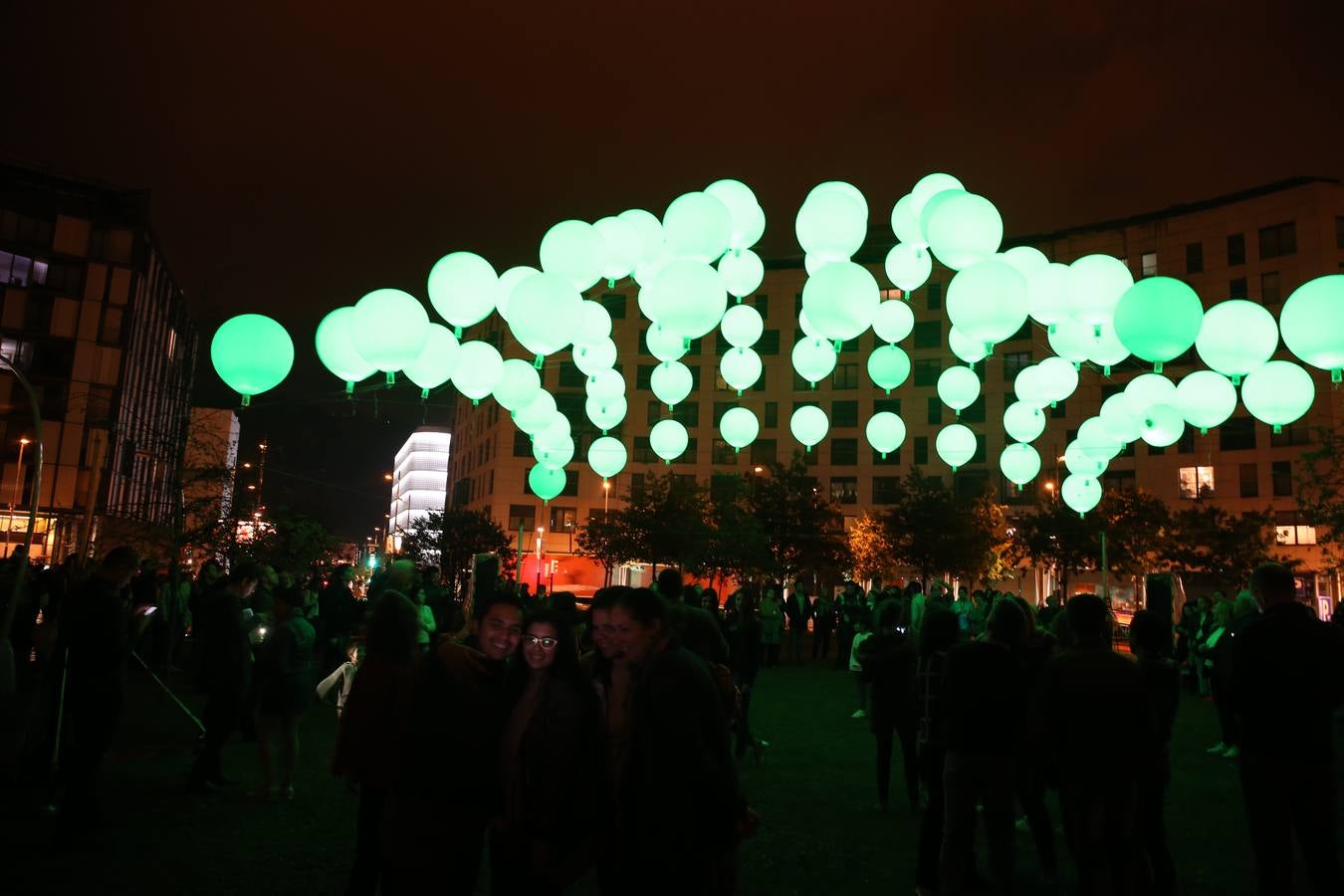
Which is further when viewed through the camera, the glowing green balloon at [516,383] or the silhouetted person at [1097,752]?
the glowing green balloon at [516,383]

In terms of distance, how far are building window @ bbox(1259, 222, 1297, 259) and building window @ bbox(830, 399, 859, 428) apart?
21.8 m

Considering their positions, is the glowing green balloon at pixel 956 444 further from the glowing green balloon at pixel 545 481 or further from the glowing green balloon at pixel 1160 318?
the glowing green balloon at pixel 545 481

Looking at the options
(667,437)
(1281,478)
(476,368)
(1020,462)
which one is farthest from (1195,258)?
(476,368)

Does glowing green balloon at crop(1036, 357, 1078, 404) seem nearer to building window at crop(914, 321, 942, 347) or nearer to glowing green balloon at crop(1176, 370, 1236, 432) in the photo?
glowing green balloon at crop(1176, 370, 1236, 432)

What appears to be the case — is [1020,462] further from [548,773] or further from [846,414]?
[846,414]

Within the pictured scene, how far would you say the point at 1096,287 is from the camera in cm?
798

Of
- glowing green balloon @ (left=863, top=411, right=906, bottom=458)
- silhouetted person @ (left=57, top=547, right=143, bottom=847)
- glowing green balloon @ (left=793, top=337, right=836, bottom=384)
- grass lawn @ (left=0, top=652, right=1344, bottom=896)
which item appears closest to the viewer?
grass lawn @ (left=0, top=652, right=1344, bottom=896)

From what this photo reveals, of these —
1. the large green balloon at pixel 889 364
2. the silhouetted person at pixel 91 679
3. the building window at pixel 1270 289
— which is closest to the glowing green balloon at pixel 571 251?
the large green balloon at pixel 889 364

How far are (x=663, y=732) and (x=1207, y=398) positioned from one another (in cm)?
783

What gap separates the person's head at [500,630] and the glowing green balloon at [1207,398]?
7.56 m

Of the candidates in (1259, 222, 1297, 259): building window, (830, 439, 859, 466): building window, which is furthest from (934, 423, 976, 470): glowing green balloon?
(830, 439, 859, 466): building window

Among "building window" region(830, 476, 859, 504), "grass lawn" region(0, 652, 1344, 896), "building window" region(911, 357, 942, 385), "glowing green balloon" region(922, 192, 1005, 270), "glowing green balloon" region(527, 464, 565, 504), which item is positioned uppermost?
"building window" region(911, 357, 942, 385)

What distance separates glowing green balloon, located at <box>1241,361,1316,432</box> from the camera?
808 cm

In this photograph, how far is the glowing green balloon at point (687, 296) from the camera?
837cm
